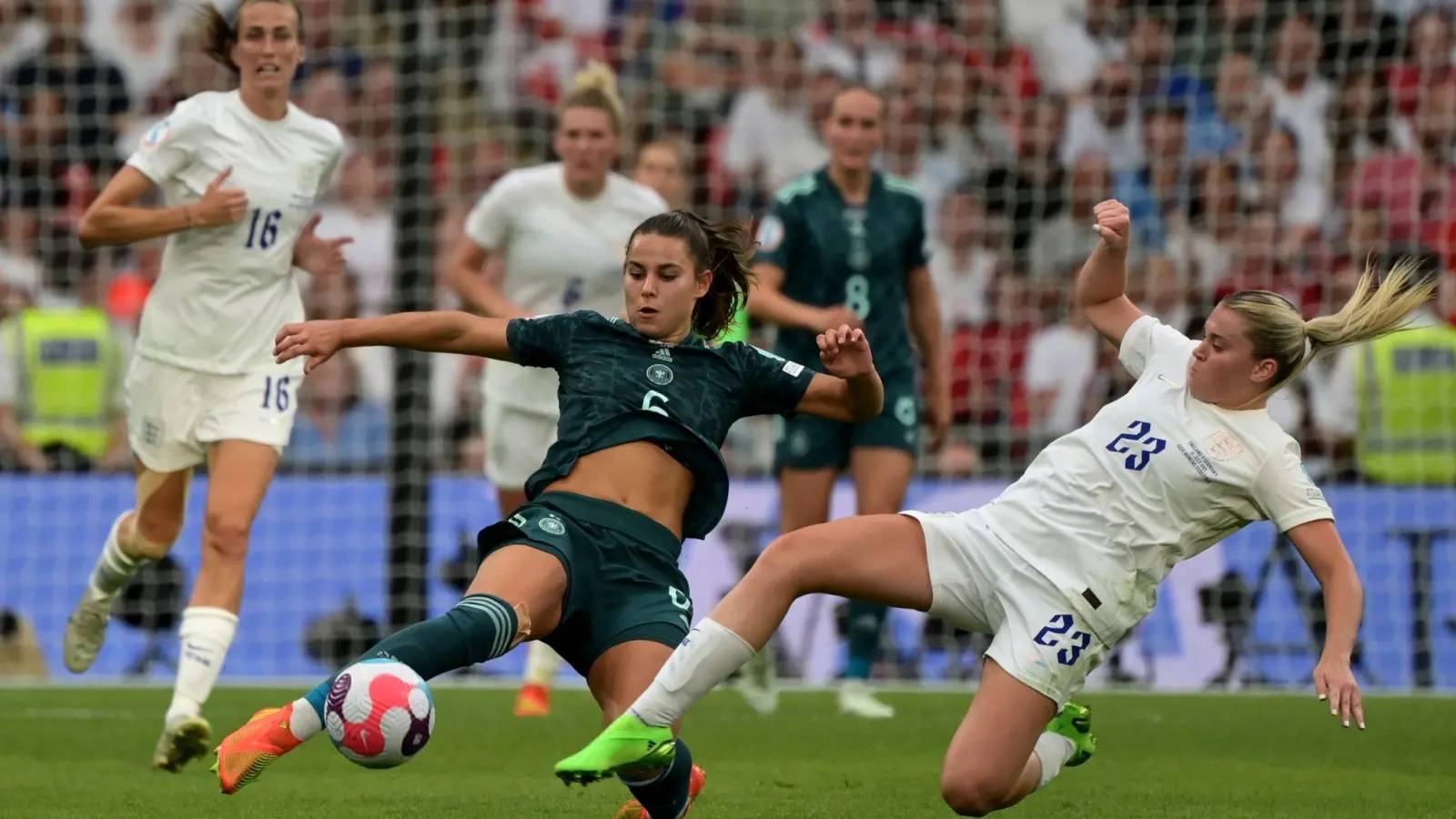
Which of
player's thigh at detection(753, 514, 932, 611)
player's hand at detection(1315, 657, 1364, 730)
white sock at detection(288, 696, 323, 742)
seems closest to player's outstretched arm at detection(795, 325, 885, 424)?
player's thigh at detection(753, 514, 932, 611)

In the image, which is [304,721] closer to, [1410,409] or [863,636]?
[863,636]

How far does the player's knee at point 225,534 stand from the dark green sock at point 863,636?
308cm

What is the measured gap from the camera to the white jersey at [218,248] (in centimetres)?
705

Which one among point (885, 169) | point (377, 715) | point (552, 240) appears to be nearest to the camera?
point (377, 715)

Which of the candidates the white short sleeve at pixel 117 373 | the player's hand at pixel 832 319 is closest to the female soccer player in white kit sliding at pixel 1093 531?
the player's hand at pixel 832 319

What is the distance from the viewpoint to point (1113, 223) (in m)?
5.10

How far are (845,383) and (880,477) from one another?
3.42 meters

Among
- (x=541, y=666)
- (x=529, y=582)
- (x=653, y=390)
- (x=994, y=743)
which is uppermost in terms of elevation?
(x=653, y=390)

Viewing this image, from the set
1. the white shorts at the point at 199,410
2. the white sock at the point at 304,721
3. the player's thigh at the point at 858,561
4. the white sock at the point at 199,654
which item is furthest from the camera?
the white shorts at the point at 199,410

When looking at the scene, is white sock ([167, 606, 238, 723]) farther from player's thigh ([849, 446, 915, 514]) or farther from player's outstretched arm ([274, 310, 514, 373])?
player's thigh ([849, 446, 915, 514])

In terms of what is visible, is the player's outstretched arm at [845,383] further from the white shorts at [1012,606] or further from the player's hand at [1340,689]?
the player's hand at [1340,689]

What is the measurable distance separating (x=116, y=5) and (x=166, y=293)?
24.4 ft


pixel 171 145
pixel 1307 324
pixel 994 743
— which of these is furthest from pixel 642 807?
pixel 171 145

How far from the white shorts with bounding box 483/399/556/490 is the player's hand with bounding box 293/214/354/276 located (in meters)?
1.64
